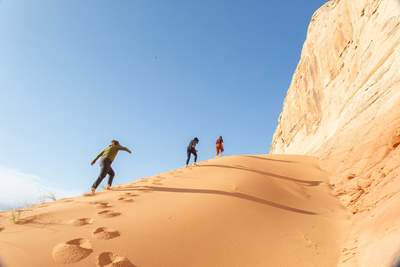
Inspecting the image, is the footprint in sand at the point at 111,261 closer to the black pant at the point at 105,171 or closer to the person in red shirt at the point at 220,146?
the black pant at the point at 105,171

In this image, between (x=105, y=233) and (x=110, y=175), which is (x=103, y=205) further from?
(x=110, y=175)

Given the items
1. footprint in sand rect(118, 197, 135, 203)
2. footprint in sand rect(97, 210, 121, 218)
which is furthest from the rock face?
footprint in sand rect(118, 197, 135, 203)

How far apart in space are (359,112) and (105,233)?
8.39 m

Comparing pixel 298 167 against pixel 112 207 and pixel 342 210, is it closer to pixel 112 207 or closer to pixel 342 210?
pixel 342 210

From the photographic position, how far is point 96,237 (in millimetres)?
4035

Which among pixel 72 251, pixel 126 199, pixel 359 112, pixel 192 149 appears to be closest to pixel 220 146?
pixel 192 149

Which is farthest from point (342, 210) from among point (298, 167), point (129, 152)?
point (129, 152)

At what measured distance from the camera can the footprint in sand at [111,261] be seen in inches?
136

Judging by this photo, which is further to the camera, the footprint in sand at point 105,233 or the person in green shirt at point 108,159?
the person in green shirt at point 108,159

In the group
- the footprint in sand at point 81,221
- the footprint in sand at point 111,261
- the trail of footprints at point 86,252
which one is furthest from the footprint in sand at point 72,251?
the footprint in sand at point 81,221

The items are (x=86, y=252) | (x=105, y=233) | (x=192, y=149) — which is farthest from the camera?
(x=192, y=149)

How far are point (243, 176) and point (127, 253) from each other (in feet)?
13.8

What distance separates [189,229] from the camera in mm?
A: 4500

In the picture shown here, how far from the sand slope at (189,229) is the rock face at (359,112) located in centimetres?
49
